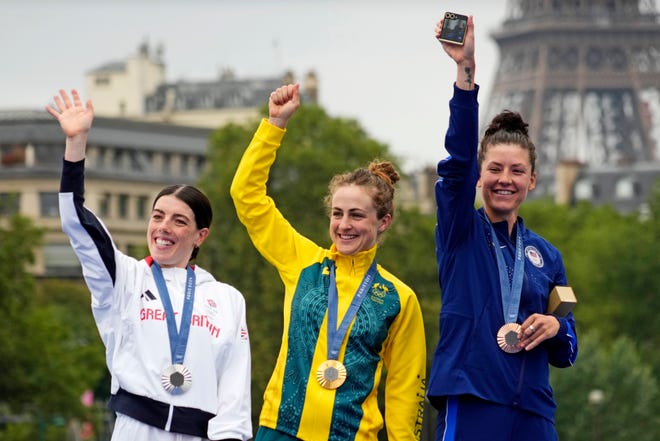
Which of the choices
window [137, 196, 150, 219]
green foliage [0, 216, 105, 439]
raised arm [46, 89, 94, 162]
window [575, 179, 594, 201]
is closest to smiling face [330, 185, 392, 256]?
raised arm [46, 89, 94, 162]

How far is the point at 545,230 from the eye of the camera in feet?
299

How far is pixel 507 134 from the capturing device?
35.9ft

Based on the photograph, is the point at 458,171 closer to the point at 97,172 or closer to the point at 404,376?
the point at 404,376

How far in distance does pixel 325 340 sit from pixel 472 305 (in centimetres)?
89

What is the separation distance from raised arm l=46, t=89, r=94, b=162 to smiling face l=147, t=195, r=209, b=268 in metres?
0.56

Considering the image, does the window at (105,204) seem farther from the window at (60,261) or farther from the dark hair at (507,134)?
the dark hair at (507,134)

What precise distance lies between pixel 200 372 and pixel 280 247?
3.12 ft

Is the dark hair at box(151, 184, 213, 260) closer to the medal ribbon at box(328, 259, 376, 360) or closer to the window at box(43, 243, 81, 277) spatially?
the medal ribbon at box(328, 259, 376, 360)

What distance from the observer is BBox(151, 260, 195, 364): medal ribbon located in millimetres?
10734

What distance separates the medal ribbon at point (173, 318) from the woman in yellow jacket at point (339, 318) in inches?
20.8

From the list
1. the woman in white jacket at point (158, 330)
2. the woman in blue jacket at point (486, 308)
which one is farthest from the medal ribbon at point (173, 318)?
the woman in blue jacket at point (486, 308)

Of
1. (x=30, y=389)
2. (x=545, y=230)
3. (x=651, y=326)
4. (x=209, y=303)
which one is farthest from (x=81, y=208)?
(x=545, y=230)

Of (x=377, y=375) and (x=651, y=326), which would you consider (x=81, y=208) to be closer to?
(x=377, y=375)

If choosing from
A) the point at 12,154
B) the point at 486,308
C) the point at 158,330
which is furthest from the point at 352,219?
the point at 12,154
